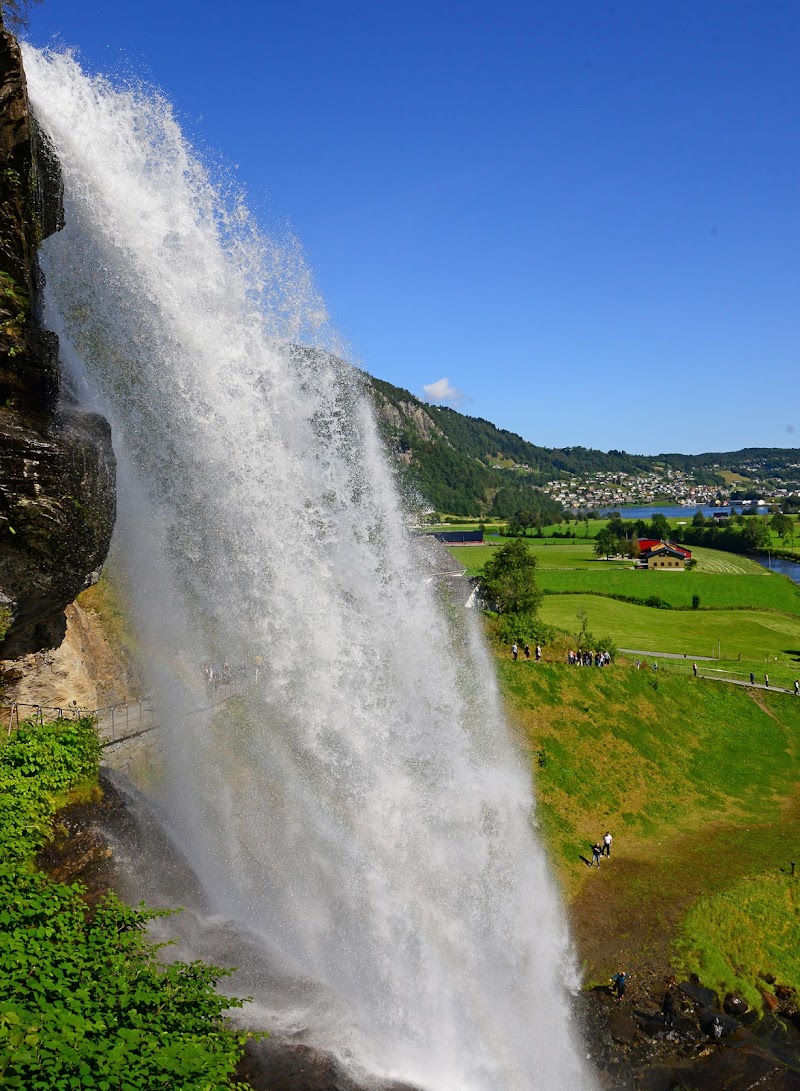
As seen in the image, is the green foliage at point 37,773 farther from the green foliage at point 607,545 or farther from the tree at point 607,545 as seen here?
the green foliage at point 607,545

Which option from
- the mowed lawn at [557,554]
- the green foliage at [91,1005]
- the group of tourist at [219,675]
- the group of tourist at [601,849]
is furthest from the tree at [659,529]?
the green foliage at [91,1005]

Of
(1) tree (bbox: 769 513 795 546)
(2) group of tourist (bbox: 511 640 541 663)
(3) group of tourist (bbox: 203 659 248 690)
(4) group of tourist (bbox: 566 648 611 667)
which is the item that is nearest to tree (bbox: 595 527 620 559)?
(1) tree (bbox: 769 513 795 546)

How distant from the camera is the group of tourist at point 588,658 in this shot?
118 feet

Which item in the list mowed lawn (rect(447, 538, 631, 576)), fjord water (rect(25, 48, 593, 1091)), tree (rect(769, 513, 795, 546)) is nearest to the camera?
fjord water (rect(25, 48, 593, 1091))

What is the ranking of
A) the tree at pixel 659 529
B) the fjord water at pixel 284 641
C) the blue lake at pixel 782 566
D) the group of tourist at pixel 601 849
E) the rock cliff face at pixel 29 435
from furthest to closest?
the tree at pixel 659 529 < the blue lake at pixel 782 566 < the group of tourist at pixel 601 849 < the fjord water at pixel 284 641 < the rock cliff face at pixel 29 435

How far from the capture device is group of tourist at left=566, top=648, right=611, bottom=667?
118ft

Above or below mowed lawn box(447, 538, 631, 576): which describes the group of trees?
above

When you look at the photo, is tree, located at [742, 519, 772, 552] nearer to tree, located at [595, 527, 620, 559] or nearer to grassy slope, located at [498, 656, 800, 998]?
tree, located at [595, 527, 620, 559]

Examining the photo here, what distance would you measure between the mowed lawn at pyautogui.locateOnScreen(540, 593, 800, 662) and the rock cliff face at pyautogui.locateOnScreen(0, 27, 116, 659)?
143 ft

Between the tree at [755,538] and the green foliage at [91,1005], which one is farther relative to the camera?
the tree at [755,538]

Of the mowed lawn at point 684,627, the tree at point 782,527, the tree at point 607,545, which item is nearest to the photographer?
the mowed lawn at point 684,627

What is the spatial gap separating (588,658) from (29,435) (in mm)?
30539

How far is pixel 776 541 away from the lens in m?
150

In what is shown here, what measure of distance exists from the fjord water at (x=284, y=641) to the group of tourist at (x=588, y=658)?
14673 millimetres
